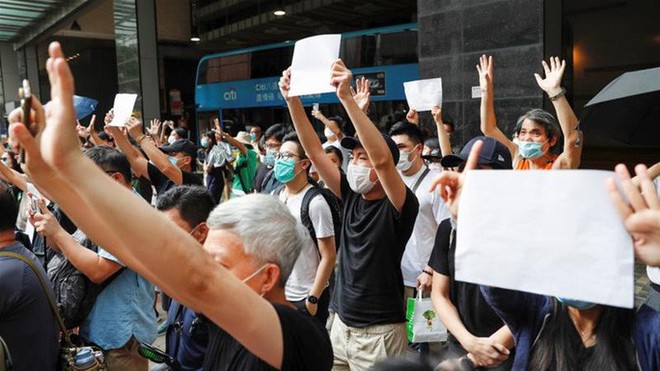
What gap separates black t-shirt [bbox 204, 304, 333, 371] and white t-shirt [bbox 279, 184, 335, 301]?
153 cm

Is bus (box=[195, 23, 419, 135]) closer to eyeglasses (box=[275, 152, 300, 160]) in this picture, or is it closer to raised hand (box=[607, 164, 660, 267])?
eyeglasses (box=[275, 152, 300, 160])

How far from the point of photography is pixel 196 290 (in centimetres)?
115

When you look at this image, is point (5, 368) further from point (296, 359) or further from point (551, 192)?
point (551, 192)

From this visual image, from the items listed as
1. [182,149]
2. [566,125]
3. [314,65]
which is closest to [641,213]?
[314,65]

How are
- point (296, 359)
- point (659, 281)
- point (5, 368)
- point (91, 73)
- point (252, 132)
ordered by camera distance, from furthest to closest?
point (91, 73) → point (252, 132) → point (659, 281) → point (5, 368) → point (296, 359)

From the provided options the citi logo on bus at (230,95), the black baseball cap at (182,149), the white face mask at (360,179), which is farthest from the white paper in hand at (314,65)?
the citi logo on bus at (230,95)

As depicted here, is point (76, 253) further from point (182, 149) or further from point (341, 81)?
point (182, 149)

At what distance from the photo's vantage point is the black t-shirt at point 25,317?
216 cm

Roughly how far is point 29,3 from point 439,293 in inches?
669

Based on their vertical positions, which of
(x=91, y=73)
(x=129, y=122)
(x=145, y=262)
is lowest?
(x=145, y=262)

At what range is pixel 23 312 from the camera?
2209mm

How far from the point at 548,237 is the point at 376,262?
173 cm

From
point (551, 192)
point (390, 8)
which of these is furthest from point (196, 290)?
point (390, 8)

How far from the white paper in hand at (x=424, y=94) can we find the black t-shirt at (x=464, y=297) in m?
2.61
